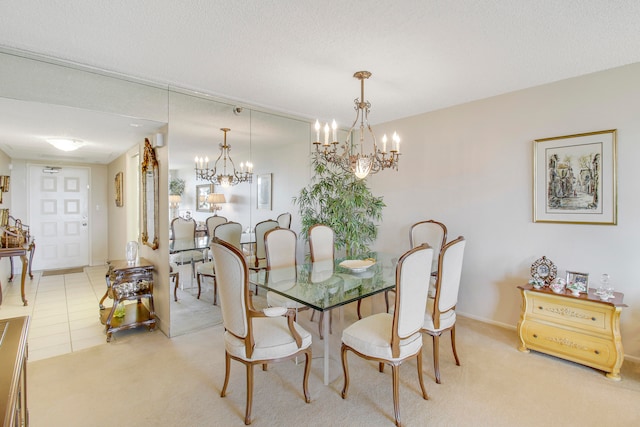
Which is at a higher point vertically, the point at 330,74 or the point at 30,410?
the point at 330,74

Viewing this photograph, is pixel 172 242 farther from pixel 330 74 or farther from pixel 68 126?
pixel 330 74

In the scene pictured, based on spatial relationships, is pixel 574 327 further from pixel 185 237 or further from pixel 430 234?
pixel 185 237

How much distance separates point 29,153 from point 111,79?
309cm

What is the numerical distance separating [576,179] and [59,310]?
18.7ft

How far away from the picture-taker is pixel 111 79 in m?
2.74

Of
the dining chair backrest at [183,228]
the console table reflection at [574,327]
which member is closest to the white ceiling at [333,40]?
the dining chair backrest at [183,228]

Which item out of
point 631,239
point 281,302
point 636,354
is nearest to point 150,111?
point 281,302

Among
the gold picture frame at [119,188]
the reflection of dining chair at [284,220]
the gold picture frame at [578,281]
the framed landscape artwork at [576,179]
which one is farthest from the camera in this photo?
the gold picture frame at [119,188]

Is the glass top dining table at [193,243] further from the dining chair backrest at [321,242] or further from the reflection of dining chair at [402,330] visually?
the reflection of dining chair at [402,330]

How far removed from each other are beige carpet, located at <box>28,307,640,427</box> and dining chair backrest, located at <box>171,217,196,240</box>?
1074 mm

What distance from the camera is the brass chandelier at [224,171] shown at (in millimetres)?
3404

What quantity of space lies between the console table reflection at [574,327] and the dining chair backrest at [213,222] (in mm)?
3140

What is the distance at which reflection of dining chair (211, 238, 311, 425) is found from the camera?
73.7 inches

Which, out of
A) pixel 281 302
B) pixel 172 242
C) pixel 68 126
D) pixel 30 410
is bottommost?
pixel 30 410
